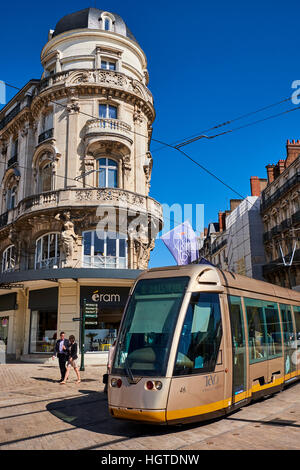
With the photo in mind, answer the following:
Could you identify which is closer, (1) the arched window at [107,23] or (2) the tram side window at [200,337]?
(2) the tram side window at [200,337]

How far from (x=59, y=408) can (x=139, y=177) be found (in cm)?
1536

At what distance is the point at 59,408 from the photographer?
877 cm

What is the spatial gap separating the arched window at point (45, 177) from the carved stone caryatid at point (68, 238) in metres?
3.27

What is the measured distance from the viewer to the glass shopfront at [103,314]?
19.6 meters

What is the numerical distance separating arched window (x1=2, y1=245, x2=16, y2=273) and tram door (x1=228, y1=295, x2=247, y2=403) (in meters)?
18.6

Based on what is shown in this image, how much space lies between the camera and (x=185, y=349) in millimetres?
6422

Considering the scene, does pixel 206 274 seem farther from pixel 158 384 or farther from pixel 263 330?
pixel 263 330

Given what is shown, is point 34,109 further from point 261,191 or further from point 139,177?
point 261,191

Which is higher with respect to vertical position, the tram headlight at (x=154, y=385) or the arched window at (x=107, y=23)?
the arched window at (x=107, y=23)

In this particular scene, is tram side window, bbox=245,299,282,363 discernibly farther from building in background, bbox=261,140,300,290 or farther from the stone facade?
building in background, bbox=261,140,300,290

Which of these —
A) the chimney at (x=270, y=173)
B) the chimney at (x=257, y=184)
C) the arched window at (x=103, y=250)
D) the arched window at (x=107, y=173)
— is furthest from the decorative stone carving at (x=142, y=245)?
the chimney at (x=257, y=184)

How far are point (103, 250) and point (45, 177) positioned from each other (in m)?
6.07

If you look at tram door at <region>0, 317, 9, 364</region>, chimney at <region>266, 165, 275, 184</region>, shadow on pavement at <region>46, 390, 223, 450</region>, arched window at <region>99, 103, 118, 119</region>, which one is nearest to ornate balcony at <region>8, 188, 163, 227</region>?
arched window at <region>99, 103, 118, 119</region>

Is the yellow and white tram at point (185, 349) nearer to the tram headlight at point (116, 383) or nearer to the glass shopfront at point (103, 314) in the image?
the tram headlight at point (116, 383)
